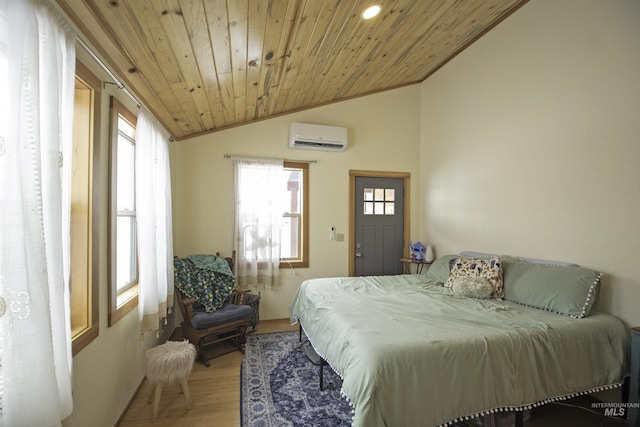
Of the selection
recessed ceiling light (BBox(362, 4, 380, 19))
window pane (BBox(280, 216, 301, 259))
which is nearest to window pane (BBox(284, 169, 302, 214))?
window pane (BBox(280, 216, 301, 259))

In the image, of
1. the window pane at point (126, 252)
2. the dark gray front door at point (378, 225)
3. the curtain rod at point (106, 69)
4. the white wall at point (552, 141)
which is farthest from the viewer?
the dark gray front door at point (378, 225)

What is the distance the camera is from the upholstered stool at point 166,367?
1.95 meters

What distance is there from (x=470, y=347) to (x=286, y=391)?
147 centimetres

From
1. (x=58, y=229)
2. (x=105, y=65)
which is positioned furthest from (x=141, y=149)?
(x=58, y=229)

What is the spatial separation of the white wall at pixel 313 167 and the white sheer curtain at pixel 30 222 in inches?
94.7

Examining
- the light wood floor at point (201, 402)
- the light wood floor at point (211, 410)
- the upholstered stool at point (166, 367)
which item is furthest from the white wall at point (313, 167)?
the upholstered stool at point (166, 367)

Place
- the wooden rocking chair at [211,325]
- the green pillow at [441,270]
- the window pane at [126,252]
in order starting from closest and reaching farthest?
the window pane at [126,252]
the wooden rocking chair at [211,325]
the green pillow at [441,270]

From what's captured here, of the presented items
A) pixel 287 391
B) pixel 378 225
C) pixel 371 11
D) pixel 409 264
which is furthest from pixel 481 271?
pixel 371 11

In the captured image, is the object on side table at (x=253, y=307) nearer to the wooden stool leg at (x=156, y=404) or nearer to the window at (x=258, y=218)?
the window at (x=258, y=218)

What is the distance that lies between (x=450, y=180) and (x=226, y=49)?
3.05m

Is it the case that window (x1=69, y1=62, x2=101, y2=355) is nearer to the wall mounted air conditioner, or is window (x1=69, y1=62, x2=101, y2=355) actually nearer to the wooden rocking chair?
the wooden rocking chair

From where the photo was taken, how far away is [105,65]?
1.67 meters

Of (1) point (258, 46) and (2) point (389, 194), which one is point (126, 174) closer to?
(1) point (258, 46)

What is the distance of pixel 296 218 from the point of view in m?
3.93
